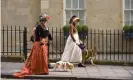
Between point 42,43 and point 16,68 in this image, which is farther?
point 16,68

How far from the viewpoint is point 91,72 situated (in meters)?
16.3

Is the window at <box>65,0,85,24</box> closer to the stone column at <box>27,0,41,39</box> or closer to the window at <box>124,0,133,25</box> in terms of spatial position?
the stone column at <box>27,0,41,39</box>

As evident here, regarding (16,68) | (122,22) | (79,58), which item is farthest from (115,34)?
(16,68)

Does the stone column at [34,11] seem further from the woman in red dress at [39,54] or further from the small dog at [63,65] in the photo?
the woman in red dress at [39,54]

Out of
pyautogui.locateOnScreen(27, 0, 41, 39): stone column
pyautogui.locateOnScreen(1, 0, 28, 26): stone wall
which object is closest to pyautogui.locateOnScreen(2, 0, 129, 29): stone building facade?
pyautogui.locateOnScreen(1, 0, 28, 26): stone wall

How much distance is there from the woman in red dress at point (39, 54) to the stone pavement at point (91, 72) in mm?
341

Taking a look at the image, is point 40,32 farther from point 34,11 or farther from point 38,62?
point 34,11

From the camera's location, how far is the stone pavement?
15.3 meters

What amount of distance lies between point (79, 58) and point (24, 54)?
2456 mm

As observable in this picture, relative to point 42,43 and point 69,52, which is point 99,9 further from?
point 42,43

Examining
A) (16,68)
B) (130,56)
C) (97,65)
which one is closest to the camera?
(16,68)

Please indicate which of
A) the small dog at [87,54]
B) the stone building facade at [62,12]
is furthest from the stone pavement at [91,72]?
the stone building facade at [62,12]

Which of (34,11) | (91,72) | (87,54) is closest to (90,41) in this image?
(34,11)

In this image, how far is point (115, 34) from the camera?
68.7 ft
